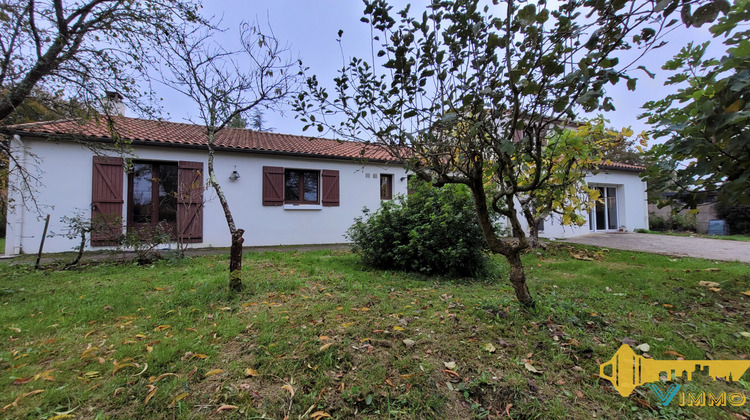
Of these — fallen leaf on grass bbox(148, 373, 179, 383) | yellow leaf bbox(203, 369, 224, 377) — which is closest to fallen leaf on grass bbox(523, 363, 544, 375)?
yellow leaf bbox(203, 369, 224, 377)

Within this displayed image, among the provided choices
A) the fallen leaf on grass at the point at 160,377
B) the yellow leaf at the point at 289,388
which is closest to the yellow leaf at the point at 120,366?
the fallen leaf on grass at the point at 160,377

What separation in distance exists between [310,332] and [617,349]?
2.49 m

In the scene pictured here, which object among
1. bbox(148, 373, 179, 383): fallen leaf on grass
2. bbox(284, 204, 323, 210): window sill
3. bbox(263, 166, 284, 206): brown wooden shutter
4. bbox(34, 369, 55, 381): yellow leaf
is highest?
bbox(263, 166, 284, 206): brown wooden shutter

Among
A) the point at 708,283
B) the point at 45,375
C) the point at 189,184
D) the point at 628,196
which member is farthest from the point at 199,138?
the point at 628,196

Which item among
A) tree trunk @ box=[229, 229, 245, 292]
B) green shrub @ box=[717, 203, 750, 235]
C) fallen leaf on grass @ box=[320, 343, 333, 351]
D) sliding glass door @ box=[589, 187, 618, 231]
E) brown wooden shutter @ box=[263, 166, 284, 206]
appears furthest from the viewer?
green shrub @ box=[717, 203, 750, 235]

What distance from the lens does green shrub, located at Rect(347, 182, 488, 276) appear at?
4680 millimetres

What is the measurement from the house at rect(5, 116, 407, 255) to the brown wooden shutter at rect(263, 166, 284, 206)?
0.03 metres

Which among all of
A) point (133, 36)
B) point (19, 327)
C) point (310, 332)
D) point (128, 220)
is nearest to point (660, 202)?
point (310, 332)

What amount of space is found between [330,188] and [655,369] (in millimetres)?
8568

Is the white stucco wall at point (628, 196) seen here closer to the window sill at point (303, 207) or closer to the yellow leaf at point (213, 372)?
the window sill at point (303, 207)

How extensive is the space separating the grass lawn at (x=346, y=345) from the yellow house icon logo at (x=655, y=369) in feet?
0.22

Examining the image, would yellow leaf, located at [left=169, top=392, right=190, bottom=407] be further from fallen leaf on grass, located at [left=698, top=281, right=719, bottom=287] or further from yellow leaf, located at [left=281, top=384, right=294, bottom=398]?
fallen leaf on grass, located at [left=698, top=281, right=719, bottom=287]

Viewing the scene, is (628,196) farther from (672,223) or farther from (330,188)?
(330,188)

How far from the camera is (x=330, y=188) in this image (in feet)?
31.2
